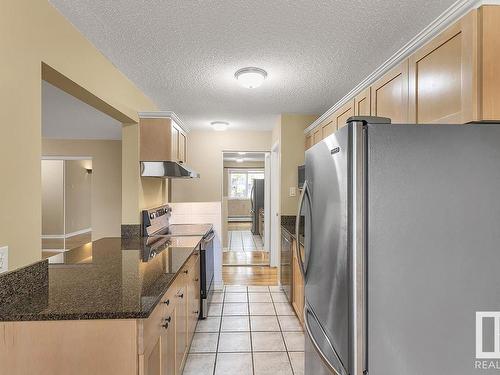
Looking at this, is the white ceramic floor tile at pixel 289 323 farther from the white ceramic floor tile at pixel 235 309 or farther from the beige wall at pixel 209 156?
the beige wall at pixel 209 156

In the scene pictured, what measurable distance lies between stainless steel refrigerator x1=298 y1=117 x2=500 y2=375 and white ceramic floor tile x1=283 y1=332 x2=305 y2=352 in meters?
1.65

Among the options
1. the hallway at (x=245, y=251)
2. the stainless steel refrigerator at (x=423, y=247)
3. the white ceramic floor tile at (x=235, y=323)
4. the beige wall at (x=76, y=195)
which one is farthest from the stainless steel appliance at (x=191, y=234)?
the beige wall at (x=76, y=195)

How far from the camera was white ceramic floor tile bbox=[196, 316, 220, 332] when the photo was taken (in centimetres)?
295

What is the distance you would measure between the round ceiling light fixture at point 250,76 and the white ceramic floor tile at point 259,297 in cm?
257

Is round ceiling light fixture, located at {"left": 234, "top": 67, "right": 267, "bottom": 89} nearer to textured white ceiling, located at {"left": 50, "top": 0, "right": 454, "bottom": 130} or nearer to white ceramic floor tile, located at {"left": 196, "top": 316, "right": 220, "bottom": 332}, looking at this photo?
textured white ceiling, located at {"left": 50, "top": 0, "right": 454, "bottom": 130}

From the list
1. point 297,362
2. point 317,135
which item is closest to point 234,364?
point 297,362

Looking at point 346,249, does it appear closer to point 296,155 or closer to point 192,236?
point 192,236

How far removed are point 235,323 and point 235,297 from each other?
74 centimetres

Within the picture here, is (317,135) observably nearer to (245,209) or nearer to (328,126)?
(328,126)

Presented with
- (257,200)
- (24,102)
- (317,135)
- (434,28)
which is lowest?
(257,200)

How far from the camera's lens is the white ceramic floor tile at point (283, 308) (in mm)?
3325

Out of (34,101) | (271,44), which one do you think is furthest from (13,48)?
(271,44)

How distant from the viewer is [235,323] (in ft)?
10.1

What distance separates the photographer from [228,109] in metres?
3.81
